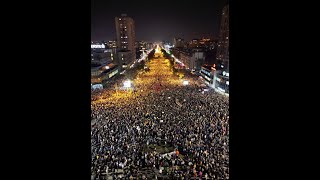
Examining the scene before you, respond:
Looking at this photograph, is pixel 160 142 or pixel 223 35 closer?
pixel 160 142

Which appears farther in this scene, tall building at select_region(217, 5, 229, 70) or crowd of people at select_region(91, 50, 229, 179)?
tall building at select_region(217, 5, 229, 70)

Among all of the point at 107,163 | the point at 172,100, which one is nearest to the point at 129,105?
the point at 172,100

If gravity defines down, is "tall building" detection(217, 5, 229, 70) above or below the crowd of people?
above

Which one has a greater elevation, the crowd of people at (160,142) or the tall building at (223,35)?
the tall building at (223,35)

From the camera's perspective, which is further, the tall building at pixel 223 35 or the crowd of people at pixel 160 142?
the tall building at pixel 223 35

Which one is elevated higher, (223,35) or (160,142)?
(223,35)
